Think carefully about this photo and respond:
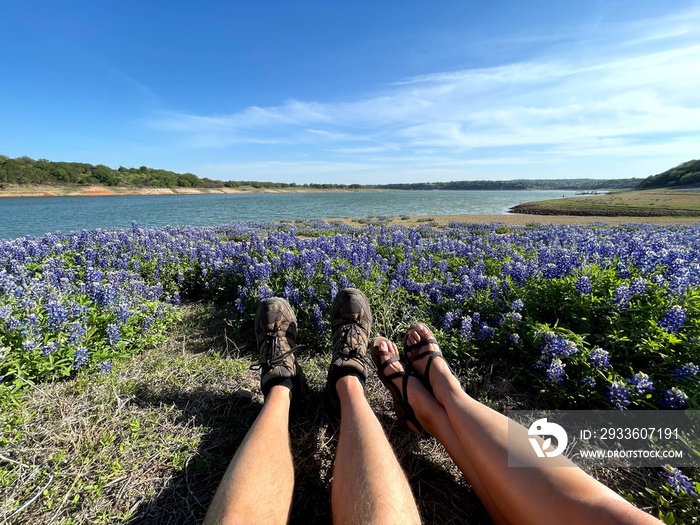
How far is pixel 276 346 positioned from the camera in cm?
288

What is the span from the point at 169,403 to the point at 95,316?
1538 mm

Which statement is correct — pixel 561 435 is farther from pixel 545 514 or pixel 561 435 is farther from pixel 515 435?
pixel 545 514

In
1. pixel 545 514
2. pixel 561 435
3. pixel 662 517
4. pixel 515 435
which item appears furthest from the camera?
pixel 561 435

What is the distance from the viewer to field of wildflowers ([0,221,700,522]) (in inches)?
96.0

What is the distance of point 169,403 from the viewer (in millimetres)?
2627

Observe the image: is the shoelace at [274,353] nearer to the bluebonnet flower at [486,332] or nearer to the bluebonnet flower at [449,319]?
the bluebonnet flower at [449,319]

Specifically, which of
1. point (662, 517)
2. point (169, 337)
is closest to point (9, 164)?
point (169, 337)

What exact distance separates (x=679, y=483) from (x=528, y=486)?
3.27 feet

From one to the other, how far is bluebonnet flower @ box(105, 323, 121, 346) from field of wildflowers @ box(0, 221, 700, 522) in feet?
0.05

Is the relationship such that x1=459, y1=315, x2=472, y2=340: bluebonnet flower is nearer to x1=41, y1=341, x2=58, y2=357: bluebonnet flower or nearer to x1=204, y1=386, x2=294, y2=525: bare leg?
x1=204, y1=386, x2=294, y2=525: bare leg

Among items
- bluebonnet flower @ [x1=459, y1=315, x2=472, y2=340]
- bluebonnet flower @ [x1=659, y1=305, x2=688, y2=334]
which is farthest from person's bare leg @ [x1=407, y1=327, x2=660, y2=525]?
bluebonnet flower @ [x1=659, y1=305, x2=688, y2=334]

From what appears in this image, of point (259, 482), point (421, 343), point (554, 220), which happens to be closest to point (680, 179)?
point (554, 220)

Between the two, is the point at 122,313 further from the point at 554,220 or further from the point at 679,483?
the point at 554,220

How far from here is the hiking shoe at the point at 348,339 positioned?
2.62 m
